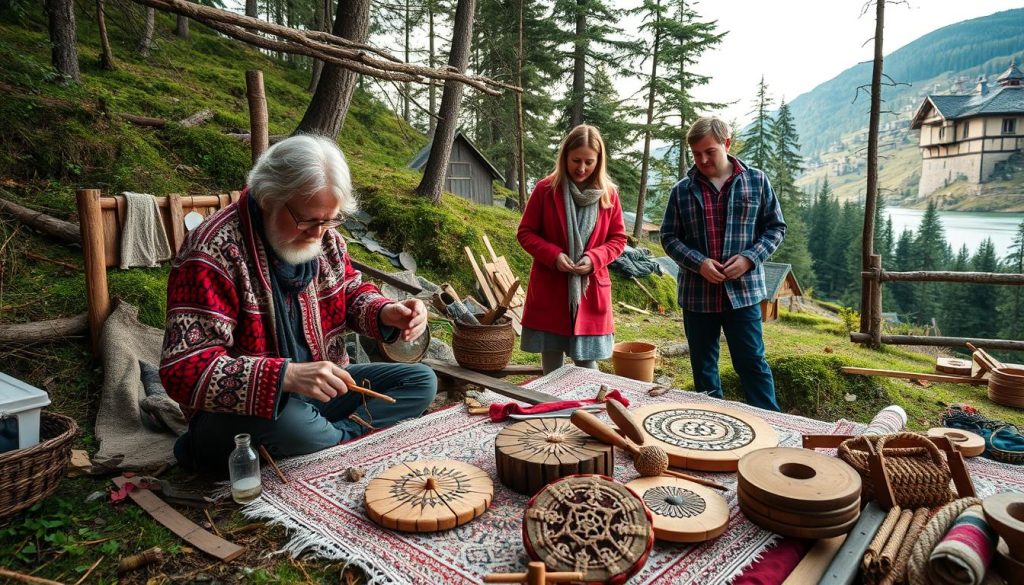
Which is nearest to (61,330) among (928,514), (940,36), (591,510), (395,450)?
(395,450)

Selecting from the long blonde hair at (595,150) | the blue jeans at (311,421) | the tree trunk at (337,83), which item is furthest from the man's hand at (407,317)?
the tree trunk at (337,83)

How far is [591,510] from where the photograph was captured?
1.70m

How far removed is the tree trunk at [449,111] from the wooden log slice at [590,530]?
25.5 feet

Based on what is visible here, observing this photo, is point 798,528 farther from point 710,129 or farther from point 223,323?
point 710,129

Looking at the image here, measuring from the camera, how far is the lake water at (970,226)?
17.9m

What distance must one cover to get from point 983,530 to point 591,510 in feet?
3.34

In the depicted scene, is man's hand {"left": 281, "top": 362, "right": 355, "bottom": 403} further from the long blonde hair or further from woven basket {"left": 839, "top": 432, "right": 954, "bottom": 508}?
the long blonde hair

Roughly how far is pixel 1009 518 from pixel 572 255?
2.43m

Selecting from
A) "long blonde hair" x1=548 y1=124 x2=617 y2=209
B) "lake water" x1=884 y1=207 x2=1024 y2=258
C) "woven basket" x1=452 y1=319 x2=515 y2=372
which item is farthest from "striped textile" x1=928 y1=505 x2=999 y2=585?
"lake water" x1=884 y1=207 x2=1024 y2=258

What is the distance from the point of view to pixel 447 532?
1.91m

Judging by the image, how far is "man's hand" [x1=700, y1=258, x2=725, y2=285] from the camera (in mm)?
3271

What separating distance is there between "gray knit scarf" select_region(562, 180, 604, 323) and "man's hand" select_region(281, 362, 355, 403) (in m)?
1.74

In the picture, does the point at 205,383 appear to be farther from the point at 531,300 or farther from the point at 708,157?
the point at 708,157

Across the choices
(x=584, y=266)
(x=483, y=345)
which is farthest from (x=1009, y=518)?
(x=483, y=345)
